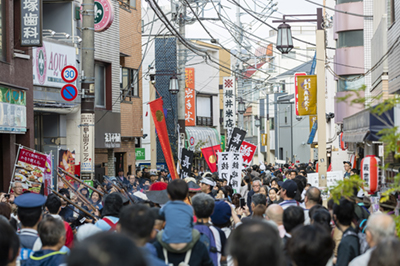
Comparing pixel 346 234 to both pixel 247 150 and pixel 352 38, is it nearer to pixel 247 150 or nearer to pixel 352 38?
pixel 247 150

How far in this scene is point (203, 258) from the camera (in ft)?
17.0

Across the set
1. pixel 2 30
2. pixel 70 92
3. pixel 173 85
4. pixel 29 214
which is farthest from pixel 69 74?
pixel 29 214

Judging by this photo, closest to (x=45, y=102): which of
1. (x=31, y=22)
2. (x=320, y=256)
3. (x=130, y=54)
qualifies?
(x=31, y=22)

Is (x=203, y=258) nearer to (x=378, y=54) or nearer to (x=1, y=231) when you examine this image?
(x=1, y=231)

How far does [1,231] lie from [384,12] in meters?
15.5

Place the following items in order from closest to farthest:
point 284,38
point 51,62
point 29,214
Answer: point 29,214
point 284,38
point 51,62

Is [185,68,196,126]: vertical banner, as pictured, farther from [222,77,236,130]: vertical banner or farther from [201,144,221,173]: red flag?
[201,144,221,173]: red flag

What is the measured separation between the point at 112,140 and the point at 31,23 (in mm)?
9659

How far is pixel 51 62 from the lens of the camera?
682 inches

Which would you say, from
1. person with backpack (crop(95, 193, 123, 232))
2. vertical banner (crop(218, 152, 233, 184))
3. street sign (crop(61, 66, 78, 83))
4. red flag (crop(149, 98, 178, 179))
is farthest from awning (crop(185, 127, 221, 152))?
person with backpack (crop(95, 193, 123, 232))

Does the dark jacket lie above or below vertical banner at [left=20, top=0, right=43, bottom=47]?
below

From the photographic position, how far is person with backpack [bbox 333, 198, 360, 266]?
17.7ft

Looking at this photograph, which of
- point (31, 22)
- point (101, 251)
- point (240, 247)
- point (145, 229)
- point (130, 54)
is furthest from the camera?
point (130, 54)

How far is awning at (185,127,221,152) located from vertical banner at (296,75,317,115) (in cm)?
2160
